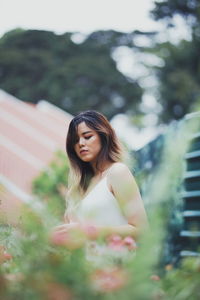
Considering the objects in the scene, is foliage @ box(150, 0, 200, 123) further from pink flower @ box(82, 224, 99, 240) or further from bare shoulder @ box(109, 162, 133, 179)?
pink flower @ box(82, 224, 99, 240)

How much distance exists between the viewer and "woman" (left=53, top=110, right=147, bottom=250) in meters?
2.55

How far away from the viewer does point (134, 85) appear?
1264 inches

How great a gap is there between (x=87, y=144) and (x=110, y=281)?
179cm

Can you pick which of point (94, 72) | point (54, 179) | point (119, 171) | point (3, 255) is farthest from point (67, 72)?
point (3, 255)

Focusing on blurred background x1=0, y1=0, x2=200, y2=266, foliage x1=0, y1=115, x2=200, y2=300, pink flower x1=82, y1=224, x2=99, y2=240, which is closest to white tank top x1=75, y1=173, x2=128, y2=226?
pink flower x1=82, y1=224, x2=99, y2=240

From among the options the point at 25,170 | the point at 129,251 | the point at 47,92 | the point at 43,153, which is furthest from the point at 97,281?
the point at 47,92

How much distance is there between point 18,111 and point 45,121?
0.61 m

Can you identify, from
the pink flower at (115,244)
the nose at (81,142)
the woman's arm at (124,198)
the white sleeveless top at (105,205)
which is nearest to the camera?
the pink flower at (115,244)

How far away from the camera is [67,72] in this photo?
31359mm

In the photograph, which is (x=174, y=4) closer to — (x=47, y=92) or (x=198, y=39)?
(x=198, y=39)

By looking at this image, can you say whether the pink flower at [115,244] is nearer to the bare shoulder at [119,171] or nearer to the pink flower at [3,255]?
the pink flower at [3,255]

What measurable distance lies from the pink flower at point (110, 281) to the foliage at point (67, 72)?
95.6 feet

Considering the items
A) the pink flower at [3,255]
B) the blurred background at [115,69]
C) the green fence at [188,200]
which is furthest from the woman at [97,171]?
the blurred background at [115,69]

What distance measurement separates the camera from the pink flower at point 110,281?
960mm
